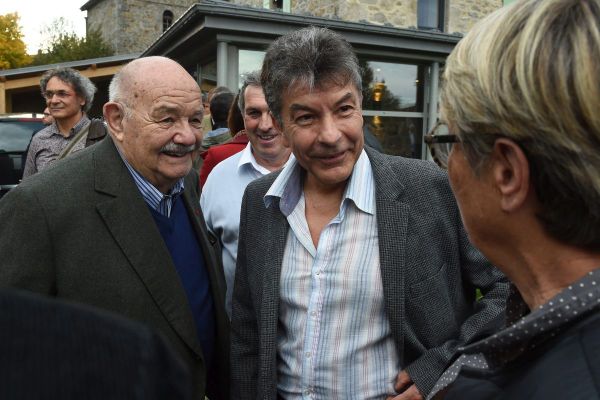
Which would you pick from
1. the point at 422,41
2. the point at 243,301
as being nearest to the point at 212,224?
the point at 243,301

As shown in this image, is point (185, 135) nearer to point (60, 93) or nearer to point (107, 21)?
point (60, 93)

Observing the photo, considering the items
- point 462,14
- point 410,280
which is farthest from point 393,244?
point 462,14

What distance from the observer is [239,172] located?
305cm

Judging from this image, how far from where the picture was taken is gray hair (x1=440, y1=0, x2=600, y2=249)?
0.89m

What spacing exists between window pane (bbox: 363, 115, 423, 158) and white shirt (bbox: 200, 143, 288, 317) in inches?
312

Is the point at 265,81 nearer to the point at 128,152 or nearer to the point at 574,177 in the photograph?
the point at 128,152

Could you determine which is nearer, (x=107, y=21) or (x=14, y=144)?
(x=14, y=144)

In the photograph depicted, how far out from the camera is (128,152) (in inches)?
83.5

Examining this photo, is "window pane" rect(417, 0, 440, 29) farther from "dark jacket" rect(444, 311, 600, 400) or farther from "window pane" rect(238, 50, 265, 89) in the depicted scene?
"dark jacket" rect(444, 311, 600, 400)

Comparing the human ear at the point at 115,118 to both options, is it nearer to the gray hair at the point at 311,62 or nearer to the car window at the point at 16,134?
the gray hair at the point at 311,62

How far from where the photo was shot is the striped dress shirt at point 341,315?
5.93ft

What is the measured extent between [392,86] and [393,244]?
9419 millimetres

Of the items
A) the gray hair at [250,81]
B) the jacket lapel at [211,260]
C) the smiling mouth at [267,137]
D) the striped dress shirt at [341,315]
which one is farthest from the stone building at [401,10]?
the striped dress shirt at [341,315]

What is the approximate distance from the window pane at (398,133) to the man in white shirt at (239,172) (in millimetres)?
7684
